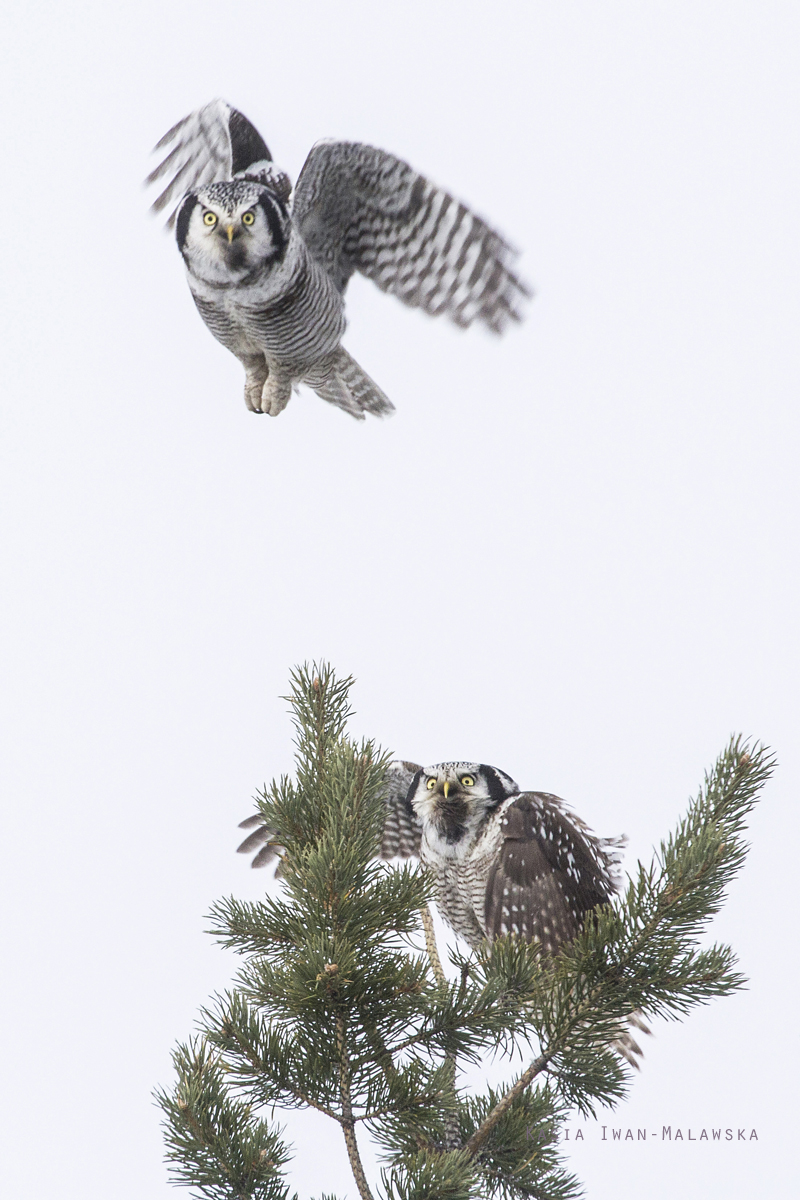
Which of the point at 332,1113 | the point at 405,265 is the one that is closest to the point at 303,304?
the point at 405,265

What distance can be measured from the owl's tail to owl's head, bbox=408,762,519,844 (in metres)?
0.76

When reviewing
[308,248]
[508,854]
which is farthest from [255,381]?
[508,854]

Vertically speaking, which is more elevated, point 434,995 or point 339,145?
point 339,145

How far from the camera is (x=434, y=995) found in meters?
0.97

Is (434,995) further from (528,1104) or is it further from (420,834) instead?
(420,834)

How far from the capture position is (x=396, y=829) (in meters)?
1.79

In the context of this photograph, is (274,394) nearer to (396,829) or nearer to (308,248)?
(308,248)

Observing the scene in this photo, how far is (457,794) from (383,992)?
52 centimetres

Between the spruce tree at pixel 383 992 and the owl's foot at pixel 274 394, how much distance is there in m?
0.81

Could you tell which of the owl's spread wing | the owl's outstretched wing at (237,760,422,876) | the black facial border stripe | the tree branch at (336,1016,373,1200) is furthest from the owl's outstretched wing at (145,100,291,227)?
the tree branch at (336,1016,373,1200)

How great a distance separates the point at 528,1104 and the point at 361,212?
128 centimetres

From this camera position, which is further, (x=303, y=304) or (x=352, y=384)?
(x=352, y=384)

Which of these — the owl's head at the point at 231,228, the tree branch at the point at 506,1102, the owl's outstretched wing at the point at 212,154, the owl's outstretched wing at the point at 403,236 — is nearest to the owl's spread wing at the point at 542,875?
the tree branch at the point at 506,1102

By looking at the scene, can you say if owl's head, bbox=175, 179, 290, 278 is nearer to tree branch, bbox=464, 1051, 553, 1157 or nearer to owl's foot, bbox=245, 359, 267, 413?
owl's foot, bbox=245, 359, 267, 413
